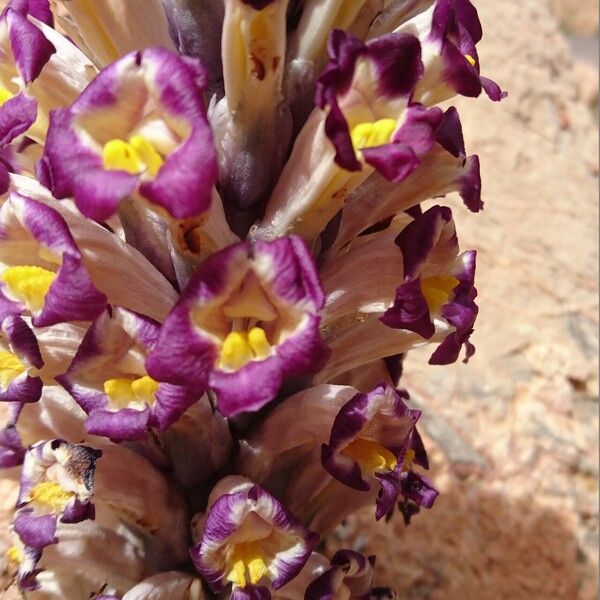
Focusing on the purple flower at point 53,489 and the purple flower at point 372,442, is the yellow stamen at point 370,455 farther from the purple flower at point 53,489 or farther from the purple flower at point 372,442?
the purple flower at point 53,489

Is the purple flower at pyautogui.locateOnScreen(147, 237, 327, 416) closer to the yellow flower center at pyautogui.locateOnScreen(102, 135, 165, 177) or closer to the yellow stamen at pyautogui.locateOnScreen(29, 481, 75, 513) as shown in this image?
the yellow flower center at pyautogui.locateOnScreen(102, 135, 165, 177)

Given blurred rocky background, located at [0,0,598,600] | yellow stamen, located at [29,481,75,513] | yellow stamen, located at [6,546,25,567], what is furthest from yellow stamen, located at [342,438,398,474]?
blurred rocky background, located at [0,0,598,600]

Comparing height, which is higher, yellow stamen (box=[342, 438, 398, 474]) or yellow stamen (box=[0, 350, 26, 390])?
yellow stamen (box=[0, 350, 26, 390])

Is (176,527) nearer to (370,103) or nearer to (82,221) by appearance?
(82,221)

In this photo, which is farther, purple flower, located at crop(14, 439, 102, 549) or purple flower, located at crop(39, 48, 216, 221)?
purple flower, located at crop(14, 439, 102, 549)

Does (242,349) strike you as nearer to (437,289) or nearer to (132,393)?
(132,393)

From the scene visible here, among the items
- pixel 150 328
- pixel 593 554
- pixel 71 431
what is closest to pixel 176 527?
pixel 71 431
